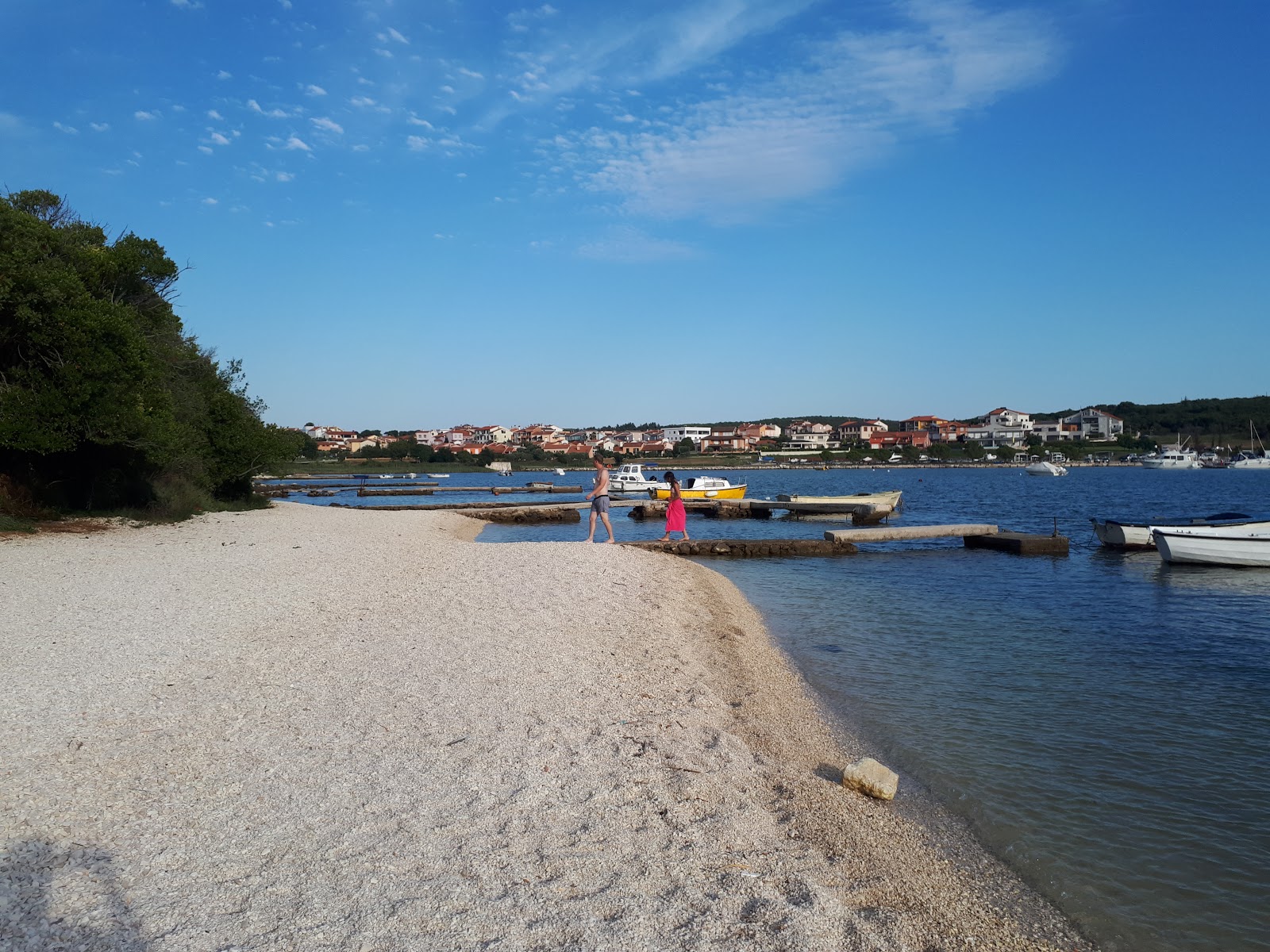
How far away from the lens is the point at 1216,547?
22312mm

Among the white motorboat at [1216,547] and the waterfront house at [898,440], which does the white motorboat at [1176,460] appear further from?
the white motorboat at [1216,547]

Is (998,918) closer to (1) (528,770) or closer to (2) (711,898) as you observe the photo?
(2) (711,898)

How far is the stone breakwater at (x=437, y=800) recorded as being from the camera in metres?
4.13

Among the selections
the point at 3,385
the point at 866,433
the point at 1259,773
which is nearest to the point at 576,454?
the point at 866,433

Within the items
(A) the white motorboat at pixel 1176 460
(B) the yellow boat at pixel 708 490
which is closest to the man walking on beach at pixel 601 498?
(B) the yellow boat at pixel 708 490

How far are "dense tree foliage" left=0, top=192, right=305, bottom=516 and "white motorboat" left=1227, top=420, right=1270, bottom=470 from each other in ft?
449

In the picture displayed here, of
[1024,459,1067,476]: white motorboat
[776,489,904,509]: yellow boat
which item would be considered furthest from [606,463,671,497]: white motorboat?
[1024,459,1067,476]: white motorboat

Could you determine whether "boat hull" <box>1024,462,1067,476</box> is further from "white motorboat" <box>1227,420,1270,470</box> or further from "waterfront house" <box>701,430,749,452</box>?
"waterfront house" <box>701,430,749,452</box>

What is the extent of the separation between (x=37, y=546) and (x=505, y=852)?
685 inches

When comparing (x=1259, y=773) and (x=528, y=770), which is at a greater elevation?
(x=528, y=770)

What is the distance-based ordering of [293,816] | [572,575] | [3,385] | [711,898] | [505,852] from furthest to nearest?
[3,385], [572,575], [293,816], [505,852], [711,898]

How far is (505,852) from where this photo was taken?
4.79 m

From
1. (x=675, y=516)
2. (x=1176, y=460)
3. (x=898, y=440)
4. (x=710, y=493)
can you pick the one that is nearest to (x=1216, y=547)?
(x=675, y=516)

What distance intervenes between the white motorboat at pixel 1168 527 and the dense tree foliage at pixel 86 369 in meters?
27.9
